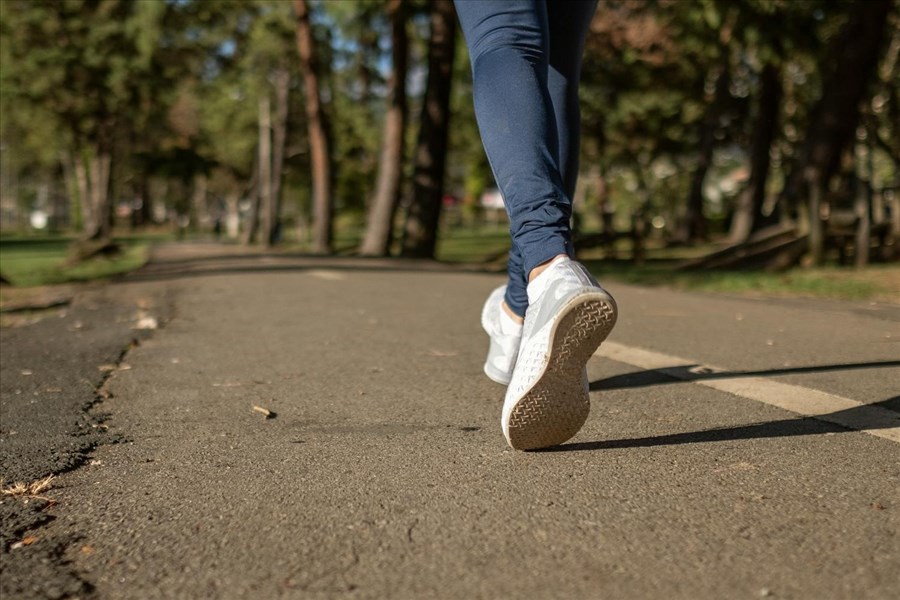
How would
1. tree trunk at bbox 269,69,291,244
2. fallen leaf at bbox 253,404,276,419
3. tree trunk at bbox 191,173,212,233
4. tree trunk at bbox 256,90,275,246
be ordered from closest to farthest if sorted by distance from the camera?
A: fallen leaf at bbox 253,404,276,419, tree trunk at bbox 256,90,275,246, tree trunk at bbox 269,69,291,244, tree trunk at bbox 191,173,212,233

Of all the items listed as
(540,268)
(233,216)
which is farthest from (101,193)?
(540,268)

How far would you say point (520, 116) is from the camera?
2.55 m

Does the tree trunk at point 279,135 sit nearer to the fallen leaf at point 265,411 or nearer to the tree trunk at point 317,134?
the tree trunk at point 317,134

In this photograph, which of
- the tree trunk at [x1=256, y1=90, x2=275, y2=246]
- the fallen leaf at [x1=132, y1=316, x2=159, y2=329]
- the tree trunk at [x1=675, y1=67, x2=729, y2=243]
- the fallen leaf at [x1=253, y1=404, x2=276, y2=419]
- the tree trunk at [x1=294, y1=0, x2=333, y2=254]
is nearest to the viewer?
the fallen leaf at [x1=253, y1=404, x2=276, y2=419]

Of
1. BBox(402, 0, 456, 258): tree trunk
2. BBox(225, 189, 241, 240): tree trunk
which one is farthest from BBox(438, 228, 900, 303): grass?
BBox(225, 189, 241, 240): tree trunk

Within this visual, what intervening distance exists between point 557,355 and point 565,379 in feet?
0.23

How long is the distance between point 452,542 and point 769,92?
78.2 feet

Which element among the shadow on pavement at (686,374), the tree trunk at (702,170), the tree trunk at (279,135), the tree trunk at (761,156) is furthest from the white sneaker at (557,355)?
the tree trunk at (279,135)

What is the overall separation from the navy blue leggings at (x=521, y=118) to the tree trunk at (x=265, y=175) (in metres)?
31.1

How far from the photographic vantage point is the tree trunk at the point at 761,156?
21.8 m

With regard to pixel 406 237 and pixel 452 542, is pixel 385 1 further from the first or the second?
pixel 452 542

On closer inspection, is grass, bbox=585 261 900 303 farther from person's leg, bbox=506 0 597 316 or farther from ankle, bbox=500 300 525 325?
ankle, bbox=500 300 525 325

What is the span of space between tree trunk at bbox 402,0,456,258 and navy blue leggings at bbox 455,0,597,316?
47.9 ft

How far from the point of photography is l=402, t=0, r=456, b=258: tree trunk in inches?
672
